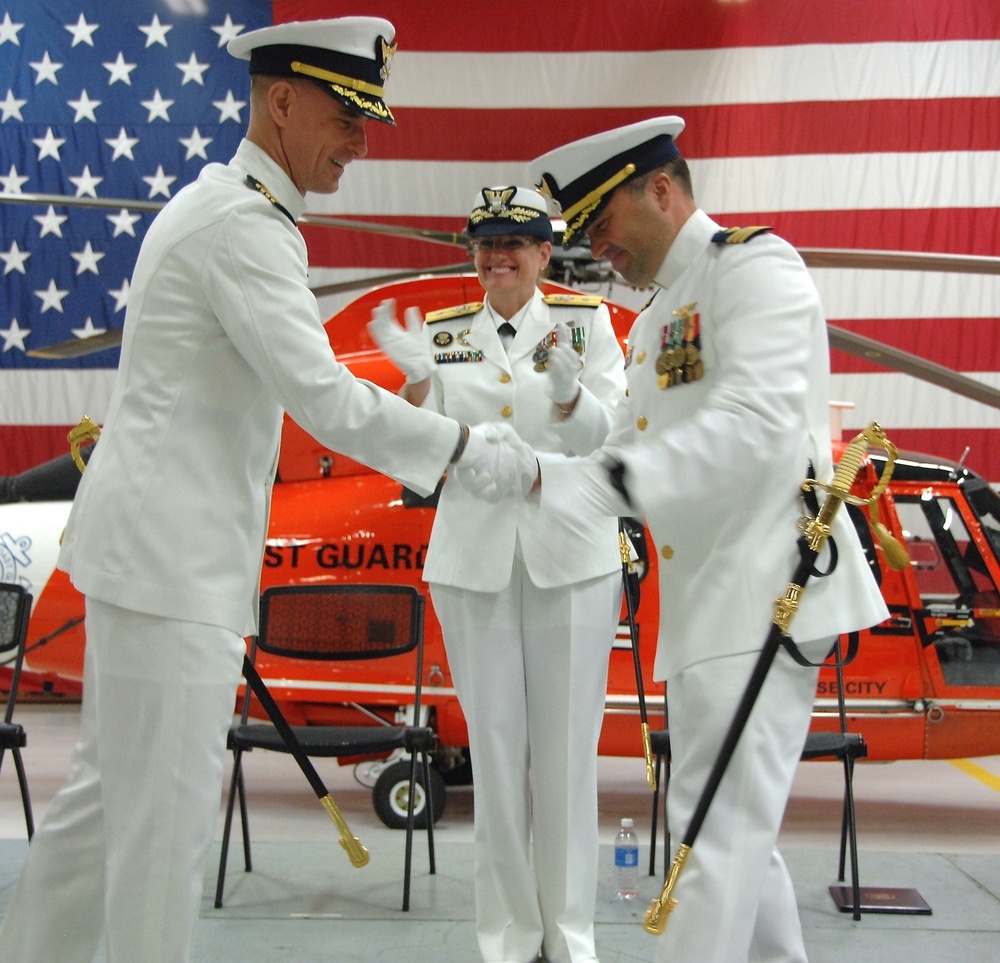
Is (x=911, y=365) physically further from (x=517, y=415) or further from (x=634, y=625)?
(x=517, y=415)

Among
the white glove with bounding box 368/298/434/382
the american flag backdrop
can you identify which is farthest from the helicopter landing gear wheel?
the american flag backdrop

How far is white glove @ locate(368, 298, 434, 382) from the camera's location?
2.49 m

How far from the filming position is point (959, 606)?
176 inches

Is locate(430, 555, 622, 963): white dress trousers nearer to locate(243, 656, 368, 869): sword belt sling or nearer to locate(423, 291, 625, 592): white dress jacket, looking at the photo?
locate(423, 291, 625, 592): white dress jacket

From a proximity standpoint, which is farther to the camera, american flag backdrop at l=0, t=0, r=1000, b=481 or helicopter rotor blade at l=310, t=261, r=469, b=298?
american flag backdrop at l=0, t=0, r=1000, b=481

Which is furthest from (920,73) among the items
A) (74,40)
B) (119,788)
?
(119,788)

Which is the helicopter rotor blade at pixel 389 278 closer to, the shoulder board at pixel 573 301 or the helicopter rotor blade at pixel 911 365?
the helicopter rotor blade at pixel 911 365

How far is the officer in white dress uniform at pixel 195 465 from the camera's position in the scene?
1.73m

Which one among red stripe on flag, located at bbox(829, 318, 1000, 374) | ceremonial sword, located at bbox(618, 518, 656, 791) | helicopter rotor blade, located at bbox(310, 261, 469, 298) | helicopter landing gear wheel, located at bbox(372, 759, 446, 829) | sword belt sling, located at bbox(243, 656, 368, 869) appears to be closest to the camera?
sword belt sling, located at bbox(243, 656, 368, 869)

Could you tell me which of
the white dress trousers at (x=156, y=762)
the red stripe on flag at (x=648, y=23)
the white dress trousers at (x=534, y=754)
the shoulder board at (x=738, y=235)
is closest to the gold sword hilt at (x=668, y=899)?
the white dress trousers at (x=156, y=762)

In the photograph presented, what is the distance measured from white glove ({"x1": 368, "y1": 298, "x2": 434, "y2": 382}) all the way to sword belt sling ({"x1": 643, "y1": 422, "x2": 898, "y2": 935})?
1087 mm

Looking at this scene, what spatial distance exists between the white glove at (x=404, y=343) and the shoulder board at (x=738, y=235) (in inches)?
32.5

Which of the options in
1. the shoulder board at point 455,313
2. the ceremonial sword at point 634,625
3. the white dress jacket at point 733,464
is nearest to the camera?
the white dress jacket at point 733,464

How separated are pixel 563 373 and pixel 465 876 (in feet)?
5.97
